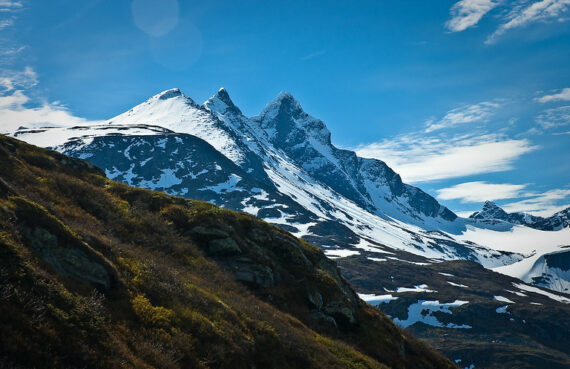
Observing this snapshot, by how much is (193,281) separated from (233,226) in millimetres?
9975

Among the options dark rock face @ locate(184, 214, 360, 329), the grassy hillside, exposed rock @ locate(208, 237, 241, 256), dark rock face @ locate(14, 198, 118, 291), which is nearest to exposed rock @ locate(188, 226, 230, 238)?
dark rock face @ locate(184, 214, 360, 329)

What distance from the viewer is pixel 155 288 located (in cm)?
1758

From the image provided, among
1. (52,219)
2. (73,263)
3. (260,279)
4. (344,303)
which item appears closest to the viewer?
(73,263)

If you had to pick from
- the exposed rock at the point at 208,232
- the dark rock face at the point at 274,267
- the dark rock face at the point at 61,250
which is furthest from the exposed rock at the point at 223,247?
the dark rock face at the point at 61,250

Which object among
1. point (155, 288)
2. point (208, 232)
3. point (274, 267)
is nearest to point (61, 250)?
point (155, 288)

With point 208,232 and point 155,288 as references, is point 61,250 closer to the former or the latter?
point 155,288

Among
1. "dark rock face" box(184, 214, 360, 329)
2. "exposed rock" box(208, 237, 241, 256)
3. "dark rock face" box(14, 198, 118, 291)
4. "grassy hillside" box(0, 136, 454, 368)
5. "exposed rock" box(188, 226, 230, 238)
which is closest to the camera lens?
"grassy hillside" box(0, 136, 454, 368)

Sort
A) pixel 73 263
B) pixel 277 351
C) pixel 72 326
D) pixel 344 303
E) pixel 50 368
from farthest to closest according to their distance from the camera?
pixel 344 303 < pixel 277 351 < pixel 73 263 < pixel 72 326 < pixel 50 368

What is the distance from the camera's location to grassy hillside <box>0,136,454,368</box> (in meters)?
11.7

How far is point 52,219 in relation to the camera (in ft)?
53.2

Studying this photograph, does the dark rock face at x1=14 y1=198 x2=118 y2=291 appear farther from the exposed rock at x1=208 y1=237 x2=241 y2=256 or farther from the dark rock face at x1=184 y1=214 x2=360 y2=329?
the exposed rock at x1=208 y1=237 x2=241 y2=256

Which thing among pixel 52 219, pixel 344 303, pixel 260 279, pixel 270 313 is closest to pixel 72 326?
pixel 52 219

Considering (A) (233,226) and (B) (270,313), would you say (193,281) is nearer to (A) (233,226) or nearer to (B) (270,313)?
(B) (270,313)

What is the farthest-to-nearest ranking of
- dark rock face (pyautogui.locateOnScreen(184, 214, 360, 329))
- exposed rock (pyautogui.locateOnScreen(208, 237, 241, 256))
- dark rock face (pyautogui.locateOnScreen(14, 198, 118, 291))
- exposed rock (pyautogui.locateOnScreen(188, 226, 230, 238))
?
exposed rock (pyautogui.locateOnScreen(188, 226, 230, 238)) < exposed rock (pyautogui.locateOnScreen(208, 237, 241, 256)) < dark rock face (pyautogui.locateOnScreen(184, 214, 360, 329)) < dark rock face (pyautogui.locateOnScreen(14, 198, 118, 291))
